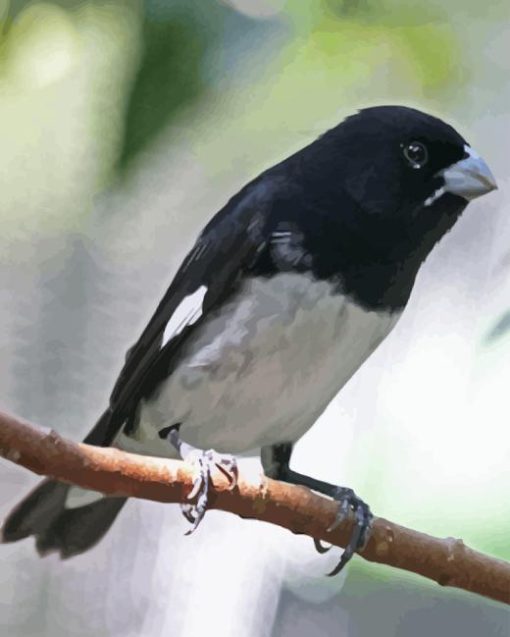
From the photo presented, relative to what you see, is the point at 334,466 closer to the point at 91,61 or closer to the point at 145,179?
the point at 145,179

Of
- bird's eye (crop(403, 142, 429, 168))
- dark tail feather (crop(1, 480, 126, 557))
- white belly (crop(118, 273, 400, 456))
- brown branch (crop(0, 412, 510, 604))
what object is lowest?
dark tail feather (crop(1, 480, 126, 557))

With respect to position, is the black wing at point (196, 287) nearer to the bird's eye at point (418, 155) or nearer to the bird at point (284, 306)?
the bird at point (284, 306)

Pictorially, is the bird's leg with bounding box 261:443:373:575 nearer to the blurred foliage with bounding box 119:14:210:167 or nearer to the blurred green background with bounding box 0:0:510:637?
the blurred green background with bounding box 0:0:510:637

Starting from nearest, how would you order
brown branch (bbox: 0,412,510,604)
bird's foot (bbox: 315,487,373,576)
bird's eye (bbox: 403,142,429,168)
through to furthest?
brown branch (bbox: 0,412,510,604) < bird's foot (bbox: 315,487,373,576) < bird's eye (bbox: 403,142,429,168)

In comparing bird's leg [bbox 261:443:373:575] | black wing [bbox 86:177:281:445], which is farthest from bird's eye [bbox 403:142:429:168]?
bird's leg [bbox 261:443:373:575]

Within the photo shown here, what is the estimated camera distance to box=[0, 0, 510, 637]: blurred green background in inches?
33.1

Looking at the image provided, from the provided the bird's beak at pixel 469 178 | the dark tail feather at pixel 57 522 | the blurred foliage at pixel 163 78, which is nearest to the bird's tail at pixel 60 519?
the dark tail feather at pixel 57 522

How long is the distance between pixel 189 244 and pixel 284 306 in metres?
0.11

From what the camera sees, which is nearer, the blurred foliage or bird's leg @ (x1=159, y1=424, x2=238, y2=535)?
bird's leg @ (x1=159, y1=424, x2=238, y2=535)

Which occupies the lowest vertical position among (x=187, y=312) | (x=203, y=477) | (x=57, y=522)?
(x=57, y=522)

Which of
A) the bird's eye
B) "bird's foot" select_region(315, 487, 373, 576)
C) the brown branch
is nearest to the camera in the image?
the brown branch

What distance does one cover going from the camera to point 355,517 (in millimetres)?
777

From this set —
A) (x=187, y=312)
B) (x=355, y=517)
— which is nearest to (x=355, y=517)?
(x=355, y=517)

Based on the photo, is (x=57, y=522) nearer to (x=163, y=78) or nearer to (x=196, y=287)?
(x=196, y=287)
